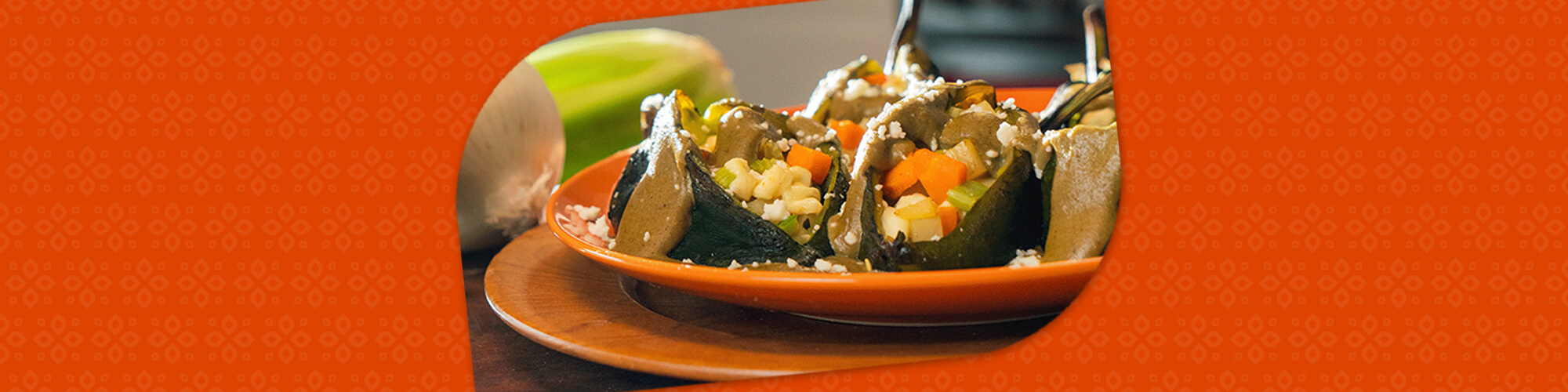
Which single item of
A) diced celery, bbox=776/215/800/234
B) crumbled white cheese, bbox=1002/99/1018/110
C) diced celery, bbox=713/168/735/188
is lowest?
diced celery, bbox=776/215/800/234

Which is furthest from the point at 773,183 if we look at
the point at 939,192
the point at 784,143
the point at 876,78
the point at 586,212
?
the point at 876,78

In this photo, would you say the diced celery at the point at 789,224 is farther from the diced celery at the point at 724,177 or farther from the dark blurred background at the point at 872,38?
the dark blurred background at the point at 872,38

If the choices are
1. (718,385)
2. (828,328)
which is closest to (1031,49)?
(828,328)

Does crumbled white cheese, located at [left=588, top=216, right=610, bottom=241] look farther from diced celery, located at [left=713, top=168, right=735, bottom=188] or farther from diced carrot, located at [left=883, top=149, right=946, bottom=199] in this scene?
diced carrot, located at [left=883, top=149, right=946, bottom=199]

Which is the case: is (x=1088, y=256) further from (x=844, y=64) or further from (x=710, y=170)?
(x=844, y=64)

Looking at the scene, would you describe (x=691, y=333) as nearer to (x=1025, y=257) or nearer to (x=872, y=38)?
(x=1025, y=257)

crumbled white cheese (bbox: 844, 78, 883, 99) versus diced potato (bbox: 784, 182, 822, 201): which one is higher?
crumbled white cheese (bbox: 844, 78, 883, 99)

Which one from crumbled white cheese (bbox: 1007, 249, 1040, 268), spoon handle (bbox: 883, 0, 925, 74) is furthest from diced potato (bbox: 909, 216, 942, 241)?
spoon handle (bbox: 883, 0, 925, 74)
